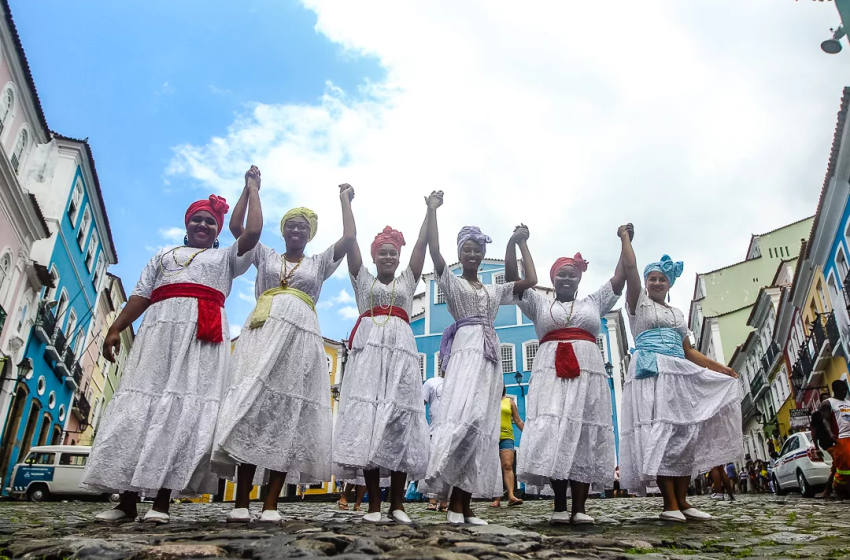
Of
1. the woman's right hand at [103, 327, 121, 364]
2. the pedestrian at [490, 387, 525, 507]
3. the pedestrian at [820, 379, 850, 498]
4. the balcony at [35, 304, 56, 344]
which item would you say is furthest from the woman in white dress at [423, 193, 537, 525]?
the balcony at [35, 304, 56, 344]

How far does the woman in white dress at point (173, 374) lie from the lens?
4.02 m

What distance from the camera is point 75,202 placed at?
2556 cm

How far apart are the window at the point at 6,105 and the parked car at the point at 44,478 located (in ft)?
32.6

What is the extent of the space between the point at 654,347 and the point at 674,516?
1429mm

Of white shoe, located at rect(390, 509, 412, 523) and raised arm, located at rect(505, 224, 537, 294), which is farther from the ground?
raised arm, located at rect(505, 224, 537, 294)

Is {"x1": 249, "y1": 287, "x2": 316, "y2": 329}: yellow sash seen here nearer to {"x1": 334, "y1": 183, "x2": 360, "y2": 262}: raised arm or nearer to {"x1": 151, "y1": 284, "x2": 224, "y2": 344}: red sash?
{"x1": 151, "y1": 284, "x2": 224, "y2": 344}: red sash

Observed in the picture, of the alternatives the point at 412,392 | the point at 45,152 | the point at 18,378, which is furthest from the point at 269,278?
the point at 45,152

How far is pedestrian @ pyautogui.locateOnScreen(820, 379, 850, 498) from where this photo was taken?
930 cm

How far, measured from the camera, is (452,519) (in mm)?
4199

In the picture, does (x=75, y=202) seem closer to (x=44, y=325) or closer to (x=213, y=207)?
(x=44, y=325)

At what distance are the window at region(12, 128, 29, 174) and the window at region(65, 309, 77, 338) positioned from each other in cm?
743

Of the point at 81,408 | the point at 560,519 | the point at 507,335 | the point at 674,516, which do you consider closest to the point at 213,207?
the point at 560,519

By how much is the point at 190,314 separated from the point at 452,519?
89.2 inches

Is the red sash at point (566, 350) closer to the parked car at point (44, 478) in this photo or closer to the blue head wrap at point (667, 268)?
the blue head wrap at point (667, 268)
